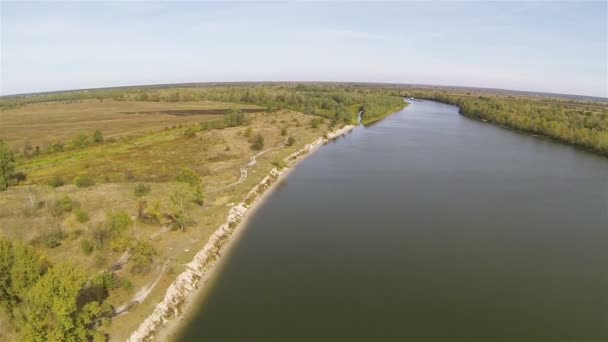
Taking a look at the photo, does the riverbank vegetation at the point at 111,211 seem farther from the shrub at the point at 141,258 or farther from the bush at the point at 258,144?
the bush at the point at 258,144

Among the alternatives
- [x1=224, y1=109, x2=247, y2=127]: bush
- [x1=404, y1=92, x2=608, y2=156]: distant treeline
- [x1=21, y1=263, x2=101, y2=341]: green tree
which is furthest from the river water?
[x1=224, y1=109, x2=247, y2=127]: bush

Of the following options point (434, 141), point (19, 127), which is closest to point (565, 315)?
point (434, 141)

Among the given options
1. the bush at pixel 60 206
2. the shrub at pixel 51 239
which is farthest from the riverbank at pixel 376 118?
the shrub at pixel 51 239

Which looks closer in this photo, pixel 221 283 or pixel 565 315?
pixel 565 315

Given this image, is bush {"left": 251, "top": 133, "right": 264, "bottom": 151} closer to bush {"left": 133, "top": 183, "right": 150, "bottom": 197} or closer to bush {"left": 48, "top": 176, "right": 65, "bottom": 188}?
bush {"left": 133, "top": 183, "right": 150, "bottom": 197}

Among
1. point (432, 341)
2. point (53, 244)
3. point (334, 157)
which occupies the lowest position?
point (432, 341)

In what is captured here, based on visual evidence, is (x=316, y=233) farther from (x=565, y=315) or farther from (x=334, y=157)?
(x=334, y=157)
